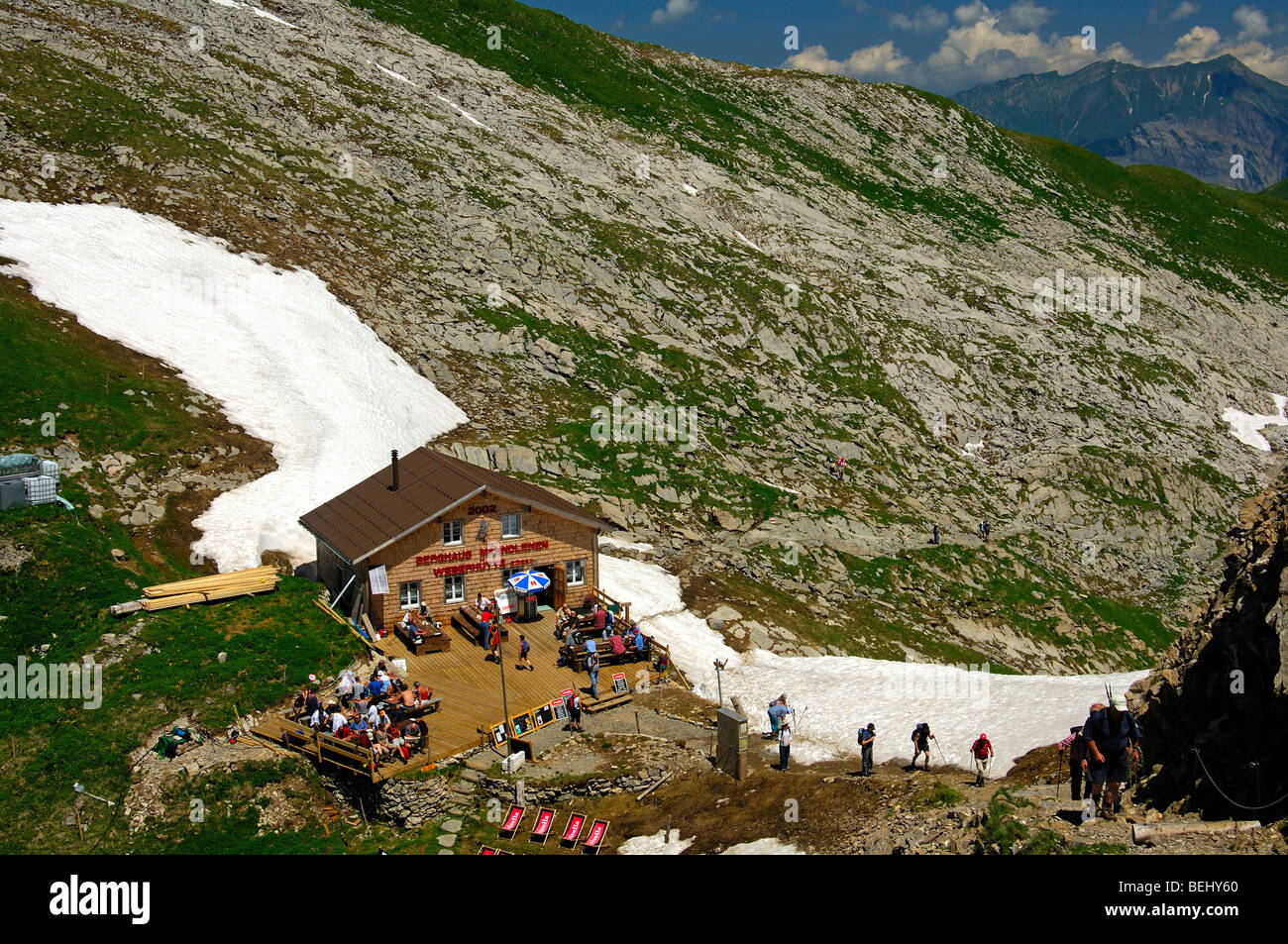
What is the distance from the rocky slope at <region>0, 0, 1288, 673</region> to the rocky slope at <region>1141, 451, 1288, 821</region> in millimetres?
18359

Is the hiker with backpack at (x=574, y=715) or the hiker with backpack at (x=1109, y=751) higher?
the hiker with backpack at (x=1109, y=751)

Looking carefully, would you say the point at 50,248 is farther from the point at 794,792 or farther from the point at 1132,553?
the point at 1132,553

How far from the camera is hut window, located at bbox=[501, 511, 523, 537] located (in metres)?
31.9

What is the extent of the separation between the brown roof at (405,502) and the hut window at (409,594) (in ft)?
6.26

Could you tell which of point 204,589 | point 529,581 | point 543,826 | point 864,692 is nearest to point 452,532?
point 529,581

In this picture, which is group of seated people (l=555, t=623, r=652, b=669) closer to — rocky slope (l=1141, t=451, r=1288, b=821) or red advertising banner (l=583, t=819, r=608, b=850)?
red advertising banner (l=583, t=819, r=608, b=850)

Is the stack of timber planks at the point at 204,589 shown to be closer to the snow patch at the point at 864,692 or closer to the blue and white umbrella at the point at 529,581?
the blue and white umbrella at the point at 529,581

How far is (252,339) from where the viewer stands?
43.4 meters

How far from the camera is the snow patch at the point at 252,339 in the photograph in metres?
38.3

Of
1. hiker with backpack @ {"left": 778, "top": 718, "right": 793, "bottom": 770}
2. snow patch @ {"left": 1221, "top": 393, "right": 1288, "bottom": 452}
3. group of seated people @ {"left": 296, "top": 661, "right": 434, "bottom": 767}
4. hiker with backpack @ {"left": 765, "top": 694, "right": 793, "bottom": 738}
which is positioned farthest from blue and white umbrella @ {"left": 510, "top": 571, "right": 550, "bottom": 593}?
snow patch @ {"left": 1221, "top": 393, "right": 1288, "bottom": 452}

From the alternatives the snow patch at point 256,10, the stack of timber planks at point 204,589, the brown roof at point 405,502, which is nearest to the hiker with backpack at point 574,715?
the brown roof at point 405,502

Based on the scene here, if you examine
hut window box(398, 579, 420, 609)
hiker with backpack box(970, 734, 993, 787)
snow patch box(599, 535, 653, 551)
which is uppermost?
snow patch box(599, 535, 653, 551)
